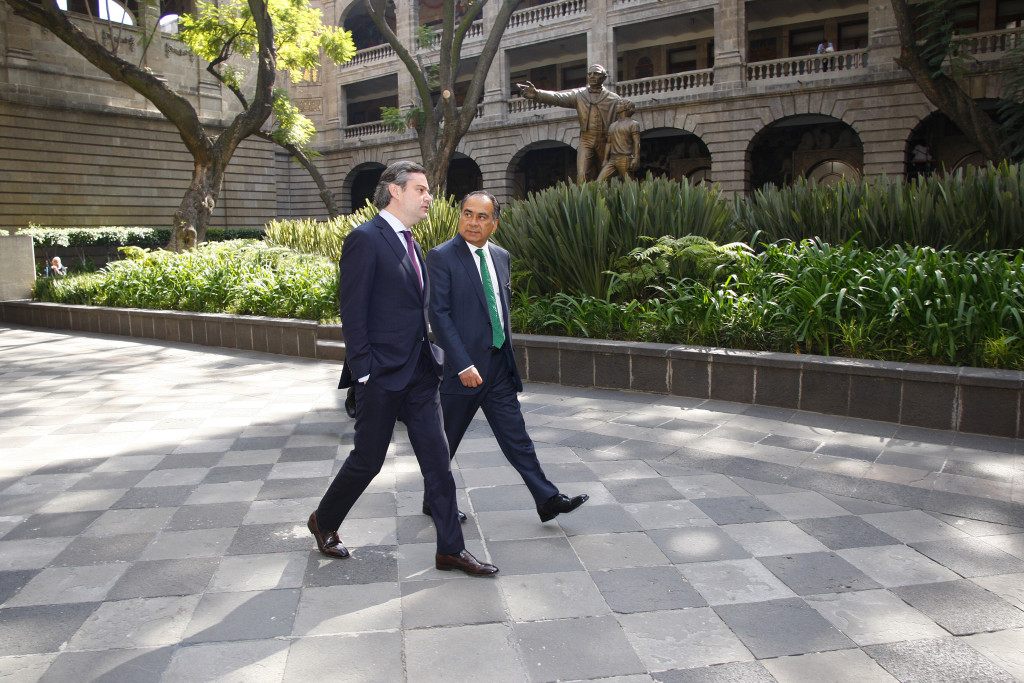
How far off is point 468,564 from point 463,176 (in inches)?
1369

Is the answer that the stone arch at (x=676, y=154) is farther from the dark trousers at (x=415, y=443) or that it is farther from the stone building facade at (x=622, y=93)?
the dark trousers at (x=415, y=443)

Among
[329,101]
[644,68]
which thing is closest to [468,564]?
[644,68]

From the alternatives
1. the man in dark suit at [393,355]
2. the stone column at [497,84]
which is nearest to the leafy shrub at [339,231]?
the man in dark suit at [393,355]

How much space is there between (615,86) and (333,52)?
10680 mm

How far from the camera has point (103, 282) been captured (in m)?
13.9

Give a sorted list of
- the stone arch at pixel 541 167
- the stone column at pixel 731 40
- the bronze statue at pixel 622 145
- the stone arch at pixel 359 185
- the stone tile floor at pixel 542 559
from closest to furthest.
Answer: the stone tile floor at pixel 542 559, the bronze statue at pixel 622 145, the stone column at pixel 731 40, the stone arch at pixel 541 167, the stone arch at pixel 359 185

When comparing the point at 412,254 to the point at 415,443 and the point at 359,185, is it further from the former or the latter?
the point at 359,185

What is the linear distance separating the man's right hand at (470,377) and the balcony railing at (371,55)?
33227 mm

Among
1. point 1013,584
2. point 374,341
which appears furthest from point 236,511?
point 1013,584

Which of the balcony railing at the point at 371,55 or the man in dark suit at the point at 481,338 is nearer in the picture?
the man in dark suit at the point at 481,338

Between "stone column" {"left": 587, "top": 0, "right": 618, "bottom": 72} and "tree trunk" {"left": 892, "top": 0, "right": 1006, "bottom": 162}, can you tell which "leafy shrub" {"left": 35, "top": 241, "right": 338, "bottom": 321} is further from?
"stone column" {"left": 587, "top": 0, "right": 618, "bottom": 72}

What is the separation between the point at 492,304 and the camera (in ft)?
12.7

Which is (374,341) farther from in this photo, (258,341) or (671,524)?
(258,341)

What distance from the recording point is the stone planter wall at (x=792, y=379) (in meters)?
5.56
